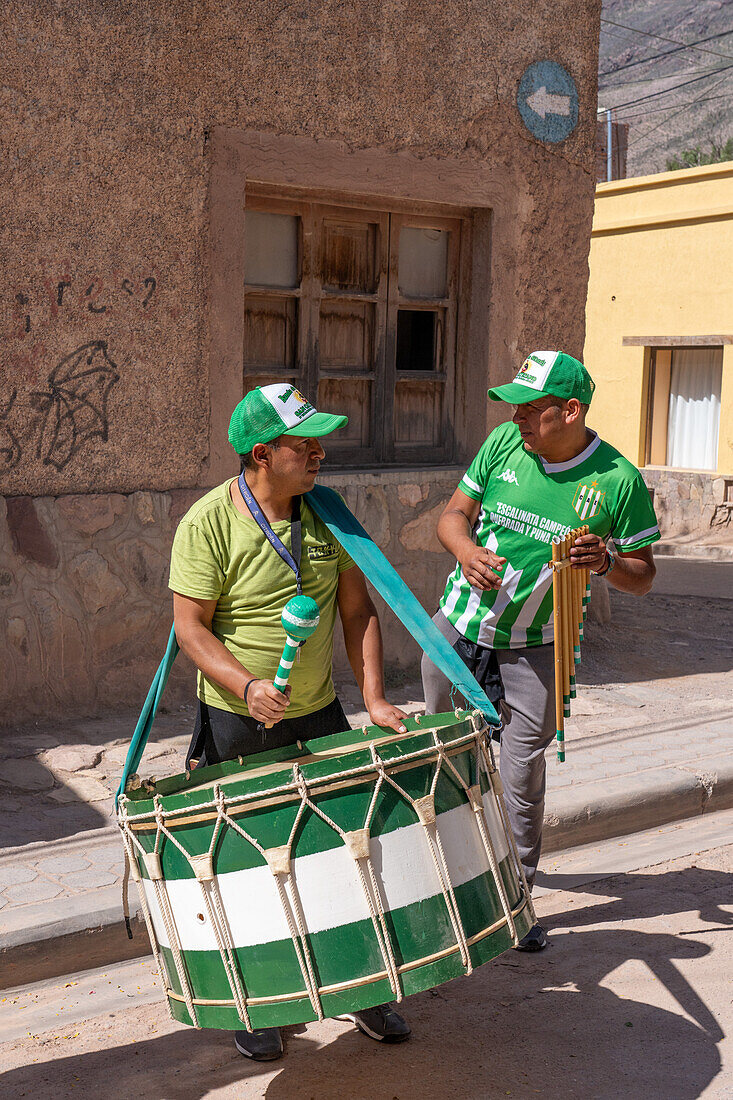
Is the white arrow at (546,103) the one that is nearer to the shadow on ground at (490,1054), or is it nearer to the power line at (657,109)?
the shadow on ground at (490,1054)

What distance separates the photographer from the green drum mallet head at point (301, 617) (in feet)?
8.76

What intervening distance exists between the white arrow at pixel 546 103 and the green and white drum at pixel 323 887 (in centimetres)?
570

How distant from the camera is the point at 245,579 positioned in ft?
10.6

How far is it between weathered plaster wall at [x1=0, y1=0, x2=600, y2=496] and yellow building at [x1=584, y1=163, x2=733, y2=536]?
29.7 feet

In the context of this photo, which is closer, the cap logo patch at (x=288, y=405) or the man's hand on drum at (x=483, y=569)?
the cap logo patch at (x=288, y=405)

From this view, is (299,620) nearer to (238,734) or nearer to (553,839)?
(238,734)

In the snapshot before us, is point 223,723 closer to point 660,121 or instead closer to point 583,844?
point 583,844

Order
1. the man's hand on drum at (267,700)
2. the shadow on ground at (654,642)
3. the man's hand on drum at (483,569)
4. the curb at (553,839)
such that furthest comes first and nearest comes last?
the shadow on ground at (654,642) → the curb at (553,839) → the man's hand on drum at (483,569) → the man's hand on drum at (267,700)

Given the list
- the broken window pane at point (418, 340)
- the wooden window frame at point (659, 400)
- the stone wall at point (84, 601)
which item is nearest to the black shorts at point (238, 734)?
the stone wall at point (84, 601)

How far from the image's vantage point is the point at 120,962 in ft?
13.3

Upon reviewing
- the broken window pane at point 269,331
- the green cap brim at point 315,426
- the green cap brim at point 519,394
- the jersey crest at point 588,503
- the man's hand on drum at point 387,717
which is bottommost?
→ the man's hand on drum at point 387,717

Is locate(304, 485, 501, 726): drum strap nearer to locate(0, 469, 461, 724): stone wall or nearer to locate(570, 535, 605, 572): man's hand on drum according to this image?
locate(570, 535, 605, 572): man's hand on drum

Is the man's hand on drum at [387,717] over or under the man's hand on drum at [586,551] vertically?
under

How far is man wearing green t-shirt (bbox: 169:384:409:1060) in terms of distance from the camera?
10.4ft
